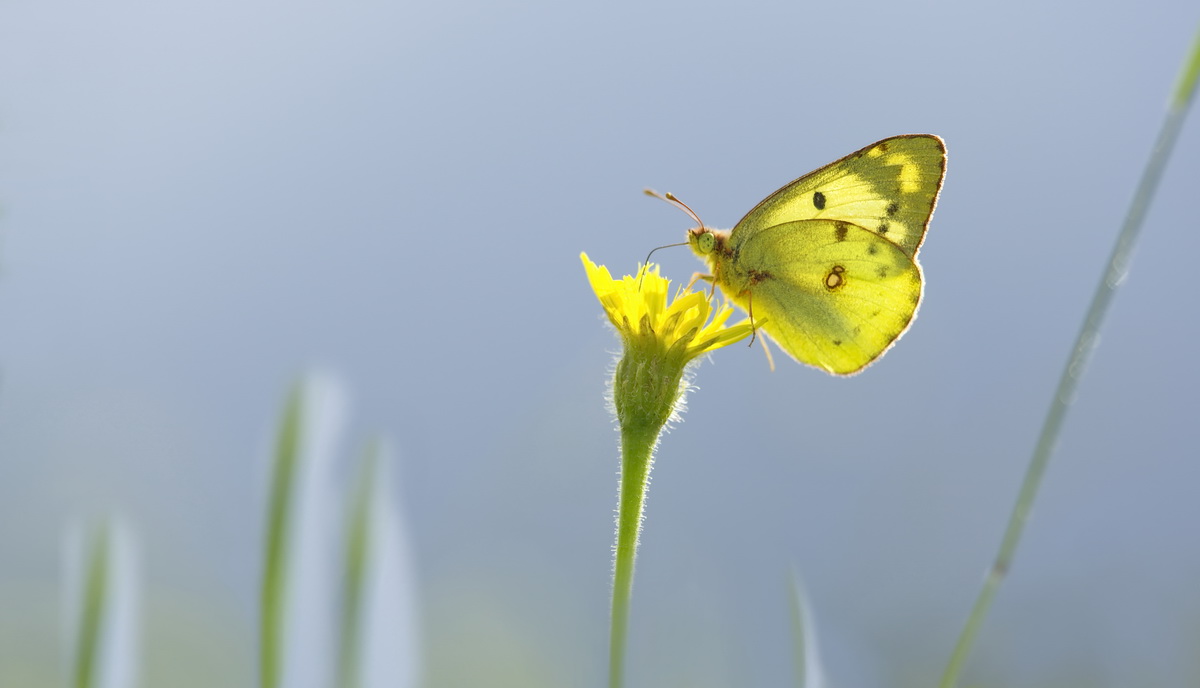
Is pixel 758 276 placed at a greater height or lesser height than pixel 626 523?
greater

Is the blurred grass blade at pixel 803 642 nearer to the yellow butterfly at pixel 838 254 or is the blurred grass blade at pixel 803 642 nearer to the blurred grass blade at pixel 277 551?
the blurred grass blade at pixel 277 551

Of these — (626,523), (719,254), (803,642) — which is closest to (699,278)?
(719,254)

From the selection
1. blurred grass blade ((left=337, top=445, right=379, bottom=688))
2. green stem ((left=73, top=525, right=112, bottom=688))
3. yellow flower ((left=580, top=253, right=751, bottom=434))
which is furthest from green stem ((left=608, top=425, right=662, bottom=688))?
green stem ((left=73, top=525, right=112, bottom=688))

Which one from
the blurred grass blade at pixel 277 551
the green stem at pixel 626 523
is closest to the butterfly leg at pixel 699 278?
the green stem at pixel 626 523

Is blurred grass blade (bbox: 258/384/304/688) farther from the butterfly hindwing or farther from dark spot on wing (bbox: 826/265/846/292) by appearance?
dark spot on wing (bbox: 826/265/846/292)

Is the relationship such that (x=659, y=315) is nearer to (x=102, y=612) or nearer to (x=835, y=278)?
(x=835, y=278)

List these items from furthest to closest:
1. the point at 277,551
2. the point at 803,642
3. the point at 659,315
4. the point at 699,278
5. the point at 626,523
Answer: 1. the point at 699,278
2. the point at 659,315
3. the point at 626,523
4. the point at 803,642
5. the point at 277,551

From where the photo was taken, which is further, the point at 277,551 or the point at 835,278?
the point at 835,278
